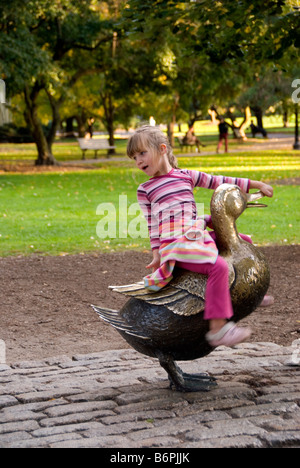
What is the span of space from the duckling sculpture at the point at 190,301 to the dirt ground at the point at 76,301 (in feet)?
5.63

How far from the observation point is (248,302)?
4270 millimetres

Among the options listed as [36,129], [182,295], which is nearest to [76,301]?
[182,295]

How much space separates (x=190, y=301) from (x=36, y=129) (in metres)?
22.1

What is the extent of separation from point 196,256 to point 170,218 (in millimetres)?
373

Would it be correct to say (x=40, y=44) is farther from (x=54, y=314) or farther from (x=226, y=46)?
(x=54, y=314)

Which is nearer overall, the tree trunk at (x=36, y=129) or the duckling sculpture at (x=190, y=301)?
the duckling sculpture at (x=190, y=301)

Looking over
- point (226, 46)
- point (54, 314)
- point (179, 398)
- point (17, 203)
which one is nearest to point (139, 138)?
point (179, 398)

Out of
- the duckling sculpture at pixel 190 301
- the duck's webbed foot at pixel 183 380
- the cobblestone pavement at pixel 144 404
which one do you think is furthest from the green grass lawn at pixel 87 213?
the cobblestone pavement at pixel 144 404

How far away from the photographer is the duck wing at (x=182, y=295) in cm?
412

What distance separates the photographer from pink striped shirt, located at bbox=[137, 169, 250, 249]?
14.2ft

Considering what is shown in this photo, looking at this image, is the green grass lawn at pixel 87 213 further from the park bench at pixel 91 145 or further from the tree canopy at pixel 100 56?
the park bench at pixel 91 145

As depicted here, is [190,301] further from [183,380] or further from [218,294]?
[183,380]

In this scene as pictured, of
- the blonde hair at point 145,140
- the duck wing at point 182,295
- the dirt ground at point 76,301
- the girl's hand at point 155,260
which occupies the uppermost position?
the blonde hair at point 145,140

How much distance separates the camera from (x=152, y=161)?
4.44m
